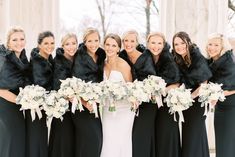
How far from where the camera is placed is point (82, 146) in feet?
A: 13.8

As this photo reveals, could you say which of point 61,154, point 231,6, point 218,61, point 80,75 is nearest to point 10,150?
point 61,154

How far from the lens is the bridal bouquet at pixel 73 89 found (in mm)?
3980

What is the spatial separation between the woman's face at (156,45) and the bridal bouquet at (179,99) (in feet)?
1.61

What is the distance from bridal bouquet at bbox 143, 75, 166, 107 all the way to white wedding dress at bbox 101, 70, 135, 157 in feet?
1.09

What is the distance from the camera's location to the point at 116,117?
14.6ft

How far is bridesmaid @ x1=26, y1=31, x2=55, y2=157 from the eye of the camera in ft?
13.4

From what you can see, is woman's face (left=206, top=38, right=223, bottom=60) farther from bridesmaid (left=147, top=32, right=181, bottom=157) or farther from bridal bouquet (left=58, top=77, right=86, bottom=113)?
bridal bouquet (left=58, top=77, right=86, bottom=113)

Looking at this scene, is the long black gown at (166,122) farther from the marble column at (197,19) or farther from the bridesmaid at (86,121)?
the marble column at (197,19)

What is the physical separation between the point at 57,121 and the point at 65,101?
350mm

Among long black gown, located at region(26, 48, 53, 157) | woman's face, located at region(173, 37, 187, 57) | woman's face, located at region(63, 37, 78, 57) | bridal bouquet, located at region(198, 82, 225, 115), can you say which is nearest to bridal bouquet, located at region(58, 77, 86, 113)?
long black gown, located at region(26, 48, 53, 157)

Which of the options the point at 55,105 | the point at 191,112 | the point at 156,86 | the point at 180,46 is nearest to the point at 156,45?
the point at 180,46

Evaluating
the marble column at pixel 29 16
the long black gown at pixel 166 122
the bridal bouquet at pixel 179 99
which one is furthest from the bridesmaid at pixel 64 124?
the marble column at pixel 29 16

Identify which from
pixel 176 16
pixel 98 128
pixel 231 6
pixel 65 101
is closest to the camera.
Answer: pixel 65 101

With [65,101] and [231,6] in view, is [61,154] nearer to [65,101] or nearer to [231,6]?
[65,101]
